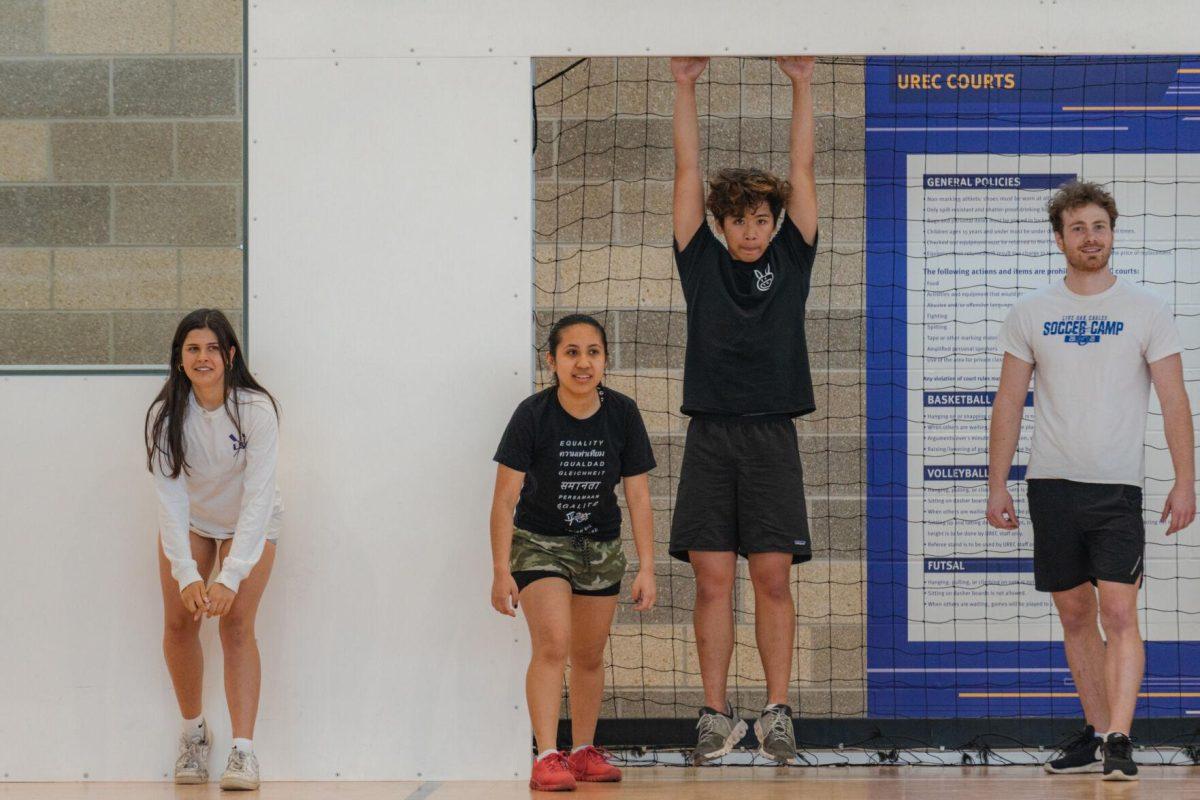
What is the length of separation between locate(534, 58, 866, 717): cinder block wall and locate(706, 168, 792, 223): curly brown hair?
39.4 inches

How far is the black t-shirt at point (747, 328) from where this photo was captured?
12.2 ft

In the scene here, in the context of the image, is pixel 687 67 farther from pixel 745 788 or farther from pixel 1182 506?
pixel 745 788

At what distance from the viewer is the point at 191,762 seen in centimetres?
375

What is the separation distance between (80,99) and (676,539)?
269cm

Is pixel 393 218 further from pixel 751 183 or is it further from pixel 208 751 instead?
pixel 208 751

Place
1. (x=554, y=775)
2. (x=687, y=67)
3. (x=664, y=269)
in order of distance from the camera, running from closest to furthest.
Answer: (x=554, y=775)
(x=687, y=67)
(x=664, y=269)

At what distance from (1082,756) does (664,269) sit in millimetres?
2137

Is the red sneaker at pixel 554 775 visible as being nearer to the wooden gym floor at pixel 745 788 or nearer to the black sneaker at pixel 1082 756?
the wooden gym floor at pixel 745 788

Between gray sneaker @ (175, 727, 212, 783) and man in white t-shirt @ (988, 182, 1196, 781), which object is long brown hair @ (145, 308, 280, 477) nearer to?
gray sneaker @ (175, 727, 212, 783)

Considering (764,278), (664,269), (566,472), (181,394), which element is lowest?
(566,472)

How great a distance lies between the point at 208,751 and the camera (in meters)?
3.80

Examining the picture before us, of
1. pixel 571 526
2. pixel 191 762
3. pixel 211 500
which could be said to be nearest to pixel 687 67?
pixel 571 526

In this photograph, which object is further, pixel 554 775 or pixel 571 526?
pixel 571 526

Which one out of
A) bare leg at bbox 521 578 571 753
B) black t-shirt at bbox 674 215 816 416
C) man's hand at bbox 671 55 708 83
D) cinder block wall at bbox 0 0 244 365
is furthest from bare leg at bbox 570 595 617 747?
cinder block wall at bbox 0 0 244 365
